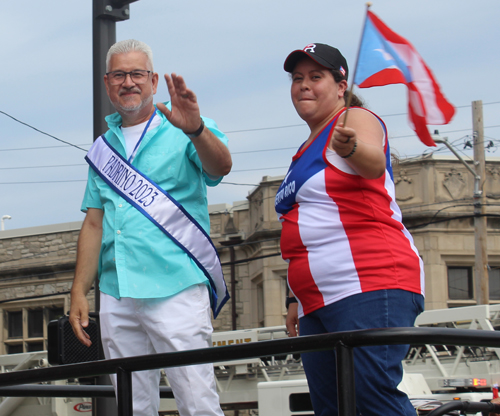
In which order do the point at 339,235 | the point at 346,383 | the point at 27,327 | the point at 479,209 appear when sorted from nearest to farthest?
the point at 346,383
the point at 339,235
the point at 479,209
the point at 27,327

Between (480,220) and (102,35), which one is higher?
(480,220)

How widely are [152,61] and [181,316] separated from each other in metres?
1.06

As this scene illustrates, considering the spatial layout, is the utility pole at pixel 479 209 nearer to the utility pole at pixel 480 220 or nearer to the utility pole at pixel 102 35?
the utility pole at pixel 480 220

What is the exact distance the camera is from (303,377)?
624 inches

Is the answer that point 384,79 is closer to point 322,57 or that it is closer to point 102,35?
point 322,57

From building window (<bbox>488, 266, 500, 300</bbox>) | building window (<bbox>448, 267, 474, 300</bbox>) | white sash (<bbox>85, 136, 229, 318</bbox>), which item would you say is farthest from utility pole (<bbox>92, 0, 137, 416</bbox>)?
building window (<bbox>488, 266, 500, 300</bbox>)

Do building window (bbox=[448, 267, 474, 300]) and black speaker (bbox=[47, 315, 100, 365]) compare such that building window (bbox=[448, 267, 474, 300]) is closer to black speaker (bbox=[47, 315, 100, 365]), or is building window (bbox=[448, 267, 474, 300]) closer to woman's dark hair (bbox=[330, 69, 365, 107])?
black speaker (bbox=[47, 315, 100, 365])

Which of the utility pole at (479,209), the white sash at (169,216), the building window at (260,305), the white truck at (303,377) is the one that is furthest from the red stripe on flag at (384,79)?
the building window at (260,305)

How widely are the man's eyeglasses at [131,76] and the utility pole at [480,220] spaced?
14600mm

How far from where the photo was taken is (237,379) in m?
17.0

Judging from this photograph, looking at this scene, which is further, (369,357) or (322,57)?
(322,57)

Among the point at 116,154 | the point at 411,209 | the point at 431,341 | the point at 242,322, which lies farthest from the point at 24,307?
the point at 431,341

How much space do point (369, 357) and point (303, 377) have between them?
→ 1392 cm

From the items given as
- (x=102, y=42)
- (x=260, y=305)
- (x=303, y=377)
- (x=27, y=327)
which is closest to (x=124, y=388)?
(x=102, y=42)
